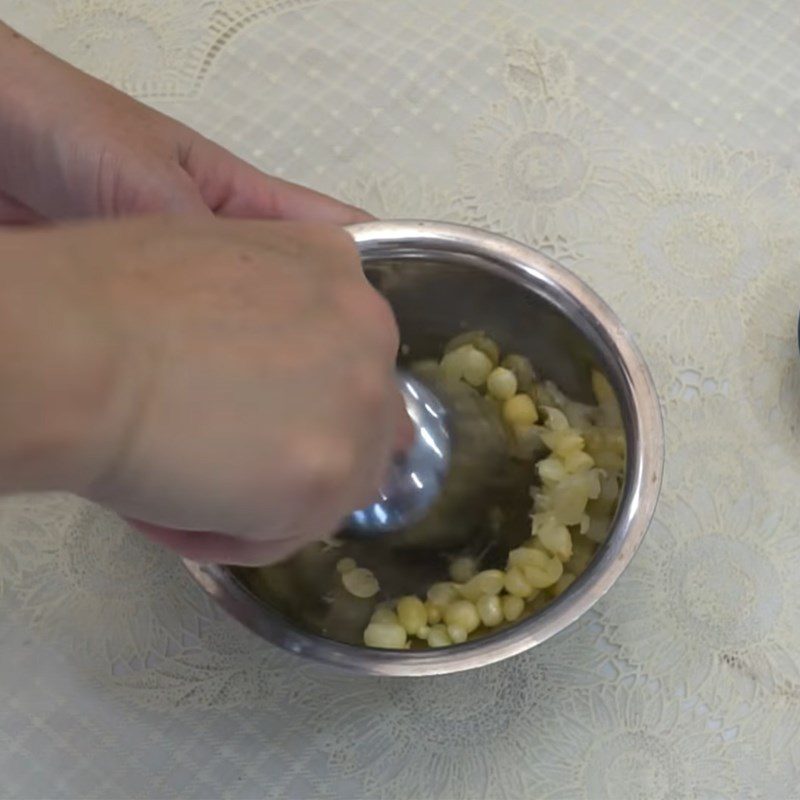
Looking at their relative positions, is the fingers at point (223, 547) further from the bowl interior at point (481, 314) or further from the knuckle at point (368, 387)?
the bowl interior at point (481, 314)

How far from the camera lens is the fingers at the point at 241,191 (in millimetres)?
504

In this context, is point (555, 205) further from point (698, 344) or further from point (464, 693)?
point (464, 693)

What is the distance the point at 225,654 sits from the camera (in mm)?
552

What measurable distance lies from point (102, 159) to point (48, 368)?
0.82 feet

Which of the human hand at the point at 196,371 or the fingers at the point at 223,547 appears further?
the fingers at the point at 223,547

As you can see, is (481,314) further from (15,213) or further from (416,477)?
(15,213)

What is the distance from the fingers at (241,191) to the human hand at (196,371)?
18 cm

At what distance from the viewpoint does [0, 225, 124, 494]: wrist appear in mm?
250

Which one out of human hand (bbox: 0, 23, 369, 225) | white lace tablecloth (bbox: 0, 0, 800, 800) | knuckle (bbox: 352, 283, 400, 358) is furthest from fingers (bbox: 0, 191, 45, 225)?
knuckle (bbox: 352, 283, 400, 358)

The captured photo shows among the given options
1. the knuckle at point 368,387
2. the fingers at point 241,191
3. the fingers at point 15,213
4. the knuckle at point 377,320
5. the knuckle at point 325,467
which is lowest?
the fingers at point 15,213

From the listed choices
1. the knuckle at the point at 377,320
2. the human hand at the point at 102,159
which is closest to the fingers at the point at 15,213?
the human hand at the point at 102,159

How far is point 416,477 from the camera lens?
0.57 metres

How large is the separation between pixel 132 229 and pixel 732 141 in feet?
1.63

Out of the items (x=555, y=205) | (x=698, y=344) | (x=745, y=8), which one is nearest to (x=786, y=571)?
(x=698, y=344)
